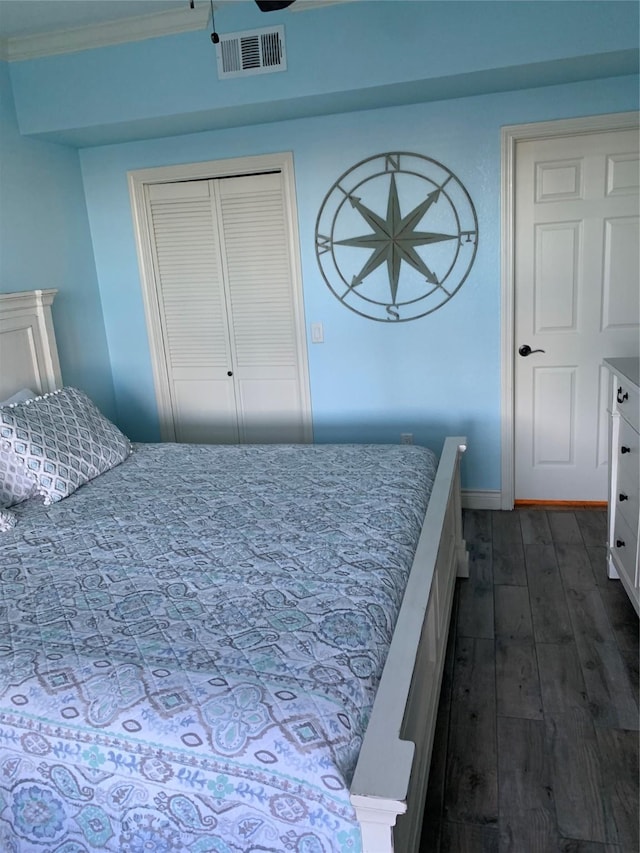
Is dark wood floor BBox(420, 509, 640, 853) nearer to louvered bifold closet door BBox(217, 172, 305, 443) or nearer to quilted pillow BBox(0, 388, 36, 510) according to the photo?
louvered bifold closet door BBox(217, 172, 305, 443)

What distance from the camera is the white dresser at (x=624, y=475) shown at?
7.77 ft

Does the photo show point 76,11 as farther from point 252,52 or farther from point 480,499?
point 480,499

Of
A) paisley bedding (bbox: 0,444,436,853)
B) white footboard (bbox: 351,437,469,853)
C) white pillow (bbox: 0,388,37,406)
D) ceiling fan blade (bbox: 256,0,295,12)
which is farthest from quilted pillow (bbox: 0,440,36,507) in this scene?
ceiling fan blade (bbox: 256,0,295,12)

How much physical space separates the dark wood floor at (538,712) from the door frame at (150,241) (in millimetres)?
1561

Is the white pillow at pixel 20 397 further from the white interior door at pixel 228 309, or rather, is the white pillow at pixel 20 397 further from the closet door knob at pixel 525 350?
the closet door knob at pixel 525 350

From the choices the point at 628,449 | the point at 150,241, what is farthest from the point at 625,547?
the point at 150,241

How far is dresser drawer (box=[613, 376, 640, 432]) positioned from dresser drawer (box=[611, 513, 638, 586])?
1.38 ft

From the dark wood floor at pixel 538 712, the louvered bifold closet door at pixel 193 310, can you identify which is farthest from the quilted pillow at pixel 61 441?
the dark wood floor at pixel 538 712

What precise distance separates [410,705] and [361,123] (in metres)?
2.90

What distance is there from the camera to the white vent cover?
2.90 m

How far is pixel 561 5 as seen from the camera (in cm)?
258

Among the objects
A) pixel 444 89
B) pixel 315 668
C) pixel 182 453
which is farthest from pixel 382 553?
pixel 444 89

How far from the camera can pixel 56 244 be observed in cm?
356

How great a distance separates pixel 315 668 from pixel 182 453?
5.95 ft
